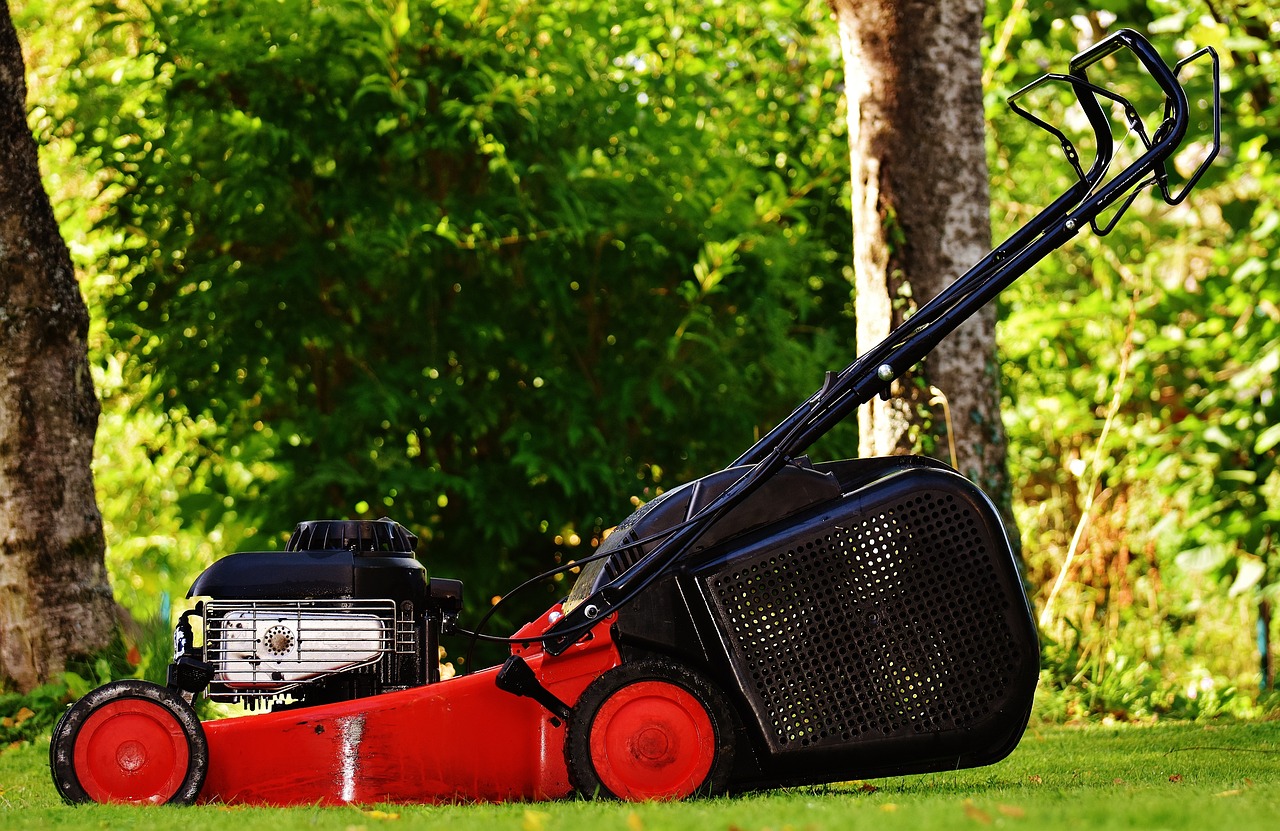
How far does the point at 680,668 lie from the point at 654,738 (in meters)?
0.18

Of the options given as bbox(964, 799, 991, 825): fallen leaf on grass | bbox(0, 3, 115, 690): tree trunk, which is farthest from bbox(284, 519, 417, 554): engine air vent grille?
bbox(0, 3, 115, 690): tree trunk

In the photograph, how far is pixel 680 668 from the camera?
3303mm

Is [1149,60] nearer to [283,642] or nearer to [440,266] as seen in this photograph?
[283,642]


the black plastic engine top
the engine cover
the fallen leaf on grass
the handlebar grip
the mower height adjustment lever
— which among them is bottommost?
the fallen leaf on grass

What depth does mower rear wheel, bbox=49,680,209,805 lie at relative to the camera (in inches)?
129

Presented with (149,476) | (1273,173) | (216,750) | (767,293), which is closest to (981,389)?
(767,293)

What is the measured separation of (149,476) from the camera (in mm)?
9609

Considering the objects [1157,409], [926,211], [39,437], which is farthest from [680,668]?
[1157,409]

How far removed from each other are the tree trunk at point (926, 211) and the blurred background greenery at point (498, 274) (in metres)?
0.85

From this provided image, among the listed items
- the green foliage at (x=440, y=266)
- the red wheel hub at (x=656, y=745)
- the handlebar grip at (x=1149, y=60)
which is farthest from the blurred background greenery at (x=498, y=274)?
the red wheel hub at (x=656, y=745)

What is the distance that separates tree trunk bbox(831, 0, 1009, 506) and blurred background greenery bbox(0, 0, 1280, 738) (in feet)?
2.80

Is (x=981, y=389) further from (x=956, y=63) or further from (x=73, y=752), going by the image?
(x=73, y=752)

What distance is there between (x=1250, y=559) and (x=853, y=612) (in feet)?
14.2

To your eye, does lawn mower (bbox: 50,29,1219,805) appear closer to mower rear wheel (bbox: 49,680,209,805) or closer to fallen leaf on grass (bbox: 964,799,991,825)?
mower rear wheel (bbox: 49,680,209,805)
